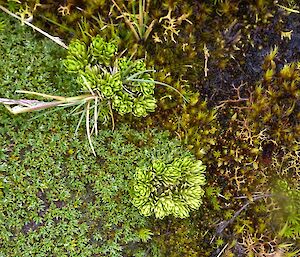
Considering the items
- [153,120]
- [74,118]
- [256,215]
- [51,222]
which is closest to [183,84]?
[153,120]

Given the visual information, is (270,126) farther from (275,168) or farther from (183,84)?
(183,84)

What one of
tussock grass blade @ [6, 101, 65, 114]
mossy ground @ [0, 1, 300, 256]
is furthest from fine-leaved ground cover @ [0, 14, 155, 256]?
tussock grass blade @ [6, 101, 65, 114]

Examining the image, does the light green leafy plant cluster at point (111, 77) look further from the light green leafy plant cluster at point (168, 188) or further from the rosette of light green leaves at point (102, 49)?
the light green leafy plant cluster at point (168, 188)

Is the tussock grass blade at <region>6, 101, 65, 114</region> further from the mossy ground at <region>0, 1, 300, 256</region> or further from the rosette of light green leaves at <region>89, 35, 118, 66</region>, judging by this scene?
the rosette of light green leaves at <region>89, 35, 118, 66</region>

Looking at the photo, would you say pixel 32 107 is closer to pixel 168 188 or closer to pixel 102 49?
pixel 102 49

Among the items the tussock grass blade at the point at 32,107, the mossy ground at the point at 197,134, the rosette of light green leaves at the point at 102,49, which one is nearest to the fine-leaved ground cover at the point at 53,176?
the mossy ground at the point at 197,134

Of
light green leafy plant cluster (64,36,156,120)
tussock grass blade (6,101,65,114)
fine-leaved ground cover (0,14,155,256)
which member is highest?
light green leafy plant cluster (64,36,156,120)

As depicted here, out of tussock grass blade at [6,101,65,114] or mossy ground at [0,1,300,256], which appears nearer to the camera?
tussock grass blade at [6,101,65,114]
